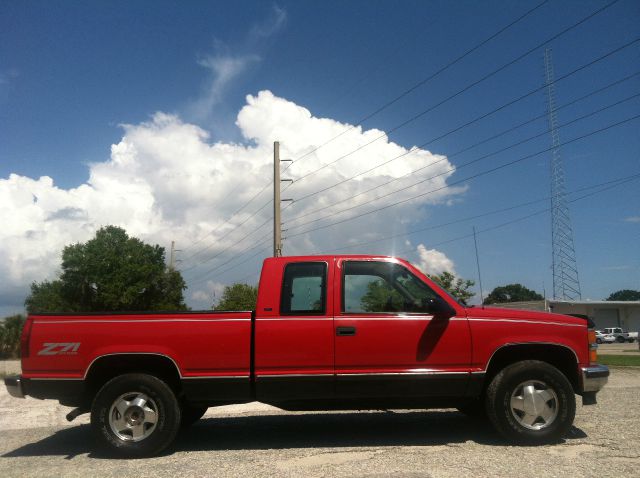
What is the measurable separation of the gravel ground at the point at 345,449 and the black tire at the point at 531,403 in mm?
152

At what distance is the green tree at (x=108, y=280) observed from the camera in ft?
174

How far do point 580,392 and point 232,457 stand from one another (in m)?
3.64

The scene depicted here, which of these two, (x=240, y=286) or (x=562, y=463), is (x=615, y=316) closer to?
(x=240, y=286)

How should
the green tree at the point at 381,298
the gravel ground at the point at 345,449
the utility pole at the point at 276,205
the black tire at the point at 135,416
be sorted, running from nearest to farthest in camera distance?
1. the gravel ground at the point at 345,449
2. the black tire at the point at 135,416
3. the green tree at the point at 381,298
4. the utility pole at the point at 276,205

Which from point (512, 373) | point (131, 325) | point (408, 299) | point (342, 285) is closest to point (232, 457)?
point (131, 325)

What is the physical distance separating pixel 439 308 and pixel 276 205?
20.1 metres

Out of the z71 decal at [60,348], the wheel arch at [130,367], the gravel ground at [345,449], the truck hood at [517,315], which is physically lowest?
the gravel ground at [345,449]

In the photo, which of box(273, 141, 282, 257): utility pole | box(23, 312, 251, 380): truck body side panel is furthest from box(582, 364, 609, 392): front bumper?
box(273, 141, 282, 257): utility pole

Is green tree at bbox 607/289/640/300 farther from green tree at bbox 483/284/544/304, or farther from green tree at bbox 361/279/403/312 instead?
green tree at bbox 361/279/403/312

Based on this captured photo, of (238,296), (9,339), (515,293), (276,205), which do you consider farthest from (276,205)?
(515,293)

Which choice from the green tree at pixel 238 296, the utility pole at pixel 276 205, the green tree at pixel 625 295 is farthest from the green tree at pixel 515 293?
the utility pole at pixel 276 205

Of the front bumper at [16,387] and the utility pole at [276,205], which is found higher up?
the utility pole at [276,205]

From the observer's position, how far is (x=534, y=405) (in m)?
5.48

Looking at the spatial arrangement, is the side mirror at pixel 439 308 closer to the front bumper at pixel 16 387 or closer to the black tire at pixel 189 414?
the black tire at pixel 189 414
